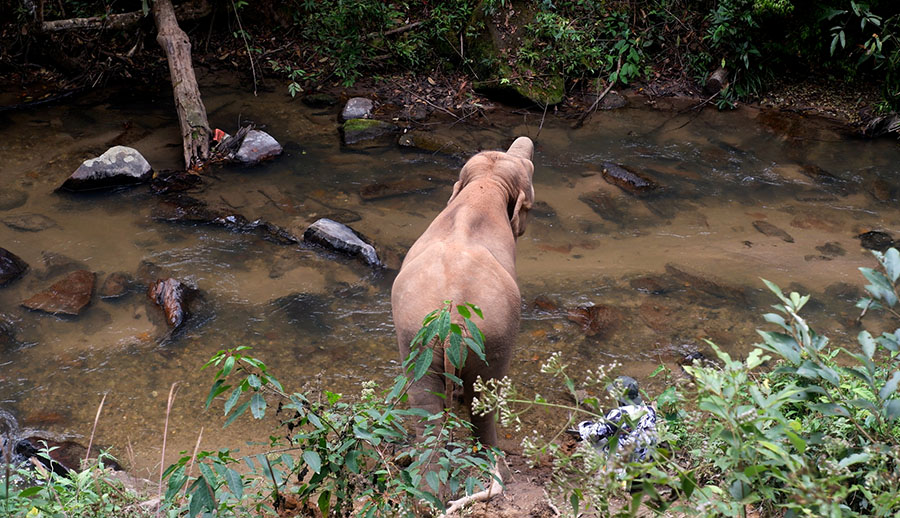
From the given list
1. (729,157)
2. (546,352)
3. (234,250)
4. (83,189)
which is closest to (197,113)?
(83,189)

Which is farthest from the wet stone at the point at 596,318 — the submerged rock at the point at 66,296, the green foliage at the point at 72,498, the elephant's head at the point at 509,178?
the submerged rock at the point at 66,296

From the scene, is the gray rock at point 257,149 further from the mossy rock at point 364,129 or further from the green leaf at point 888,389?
the green leaf at point 888,389

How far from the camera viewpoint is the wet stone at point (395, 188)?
693 cm

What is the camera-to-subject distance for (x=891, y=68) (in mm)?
8070

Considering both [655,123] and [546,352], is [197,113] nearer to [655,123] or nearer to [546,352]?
[546,352]

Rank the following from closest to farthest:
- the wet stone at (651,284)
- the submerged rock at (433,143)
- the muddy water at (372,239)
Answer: the muddy water at (372,239) → the wet stone at (651,284) → the submerged rock at (433,143)

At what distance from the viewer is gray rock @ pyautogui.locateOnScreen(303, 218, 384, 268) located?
5934 millimetres

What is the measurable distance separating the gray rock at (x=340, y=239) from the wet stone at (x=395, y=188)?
32.6 inches

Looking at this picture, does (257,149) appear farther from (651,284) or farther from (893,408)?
(893,408)

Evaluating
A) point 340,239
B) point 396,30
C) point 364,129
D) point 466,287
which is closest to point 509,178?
point 466,287

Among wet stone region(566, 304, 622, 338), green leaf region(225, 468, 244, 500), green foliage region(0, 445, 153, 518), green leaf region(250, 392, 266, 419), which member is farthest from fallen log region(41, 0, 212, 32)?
green leaf region(225, 468, 244, 500)

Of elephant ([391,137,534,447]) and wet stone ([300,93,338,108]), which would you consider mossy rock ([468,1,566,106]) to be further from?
elephant ([391,137,534,447])

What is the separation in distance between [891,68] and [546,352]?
6.01 metres

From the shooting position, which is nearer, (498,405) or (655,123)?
(498,405)
